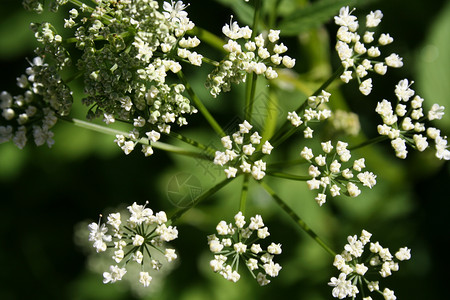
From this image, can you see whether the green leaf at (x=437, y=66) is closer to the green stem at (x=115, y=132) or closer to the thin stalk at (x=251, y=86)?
the thin stalk at (x=251, y=86)

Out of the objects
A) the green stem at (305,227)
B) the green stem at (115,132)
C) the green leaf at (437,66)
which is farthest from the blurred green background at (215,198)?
the green stem at (305,227)

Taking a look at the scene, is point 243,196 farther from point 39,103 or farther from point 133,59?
point 39,103

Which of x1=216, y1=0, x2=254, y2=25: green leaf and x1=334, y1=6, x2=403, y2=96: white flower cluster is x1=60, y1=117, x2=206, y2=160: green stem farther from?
x1=334, y1=6, x2=403, y2=96: white flower cluster

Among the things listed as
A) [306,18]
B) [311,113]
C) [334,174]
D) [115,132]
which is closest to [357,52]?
[311,113]

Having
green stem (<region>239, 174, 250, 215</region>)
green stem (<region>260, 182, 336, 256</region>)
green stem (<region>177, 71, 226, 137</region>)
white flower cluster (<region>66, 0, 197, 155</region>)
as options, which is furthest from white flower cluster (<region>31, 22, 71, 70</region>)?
green stem (<region>260, 182, 336, 256</region>)

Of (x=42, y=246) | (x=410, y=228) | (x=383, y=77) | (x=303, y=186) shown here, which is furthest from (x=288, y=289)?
(x=42, y=246)

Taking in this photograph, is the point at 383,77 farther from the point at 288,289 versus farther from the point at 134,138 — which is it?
the point at 134,138
